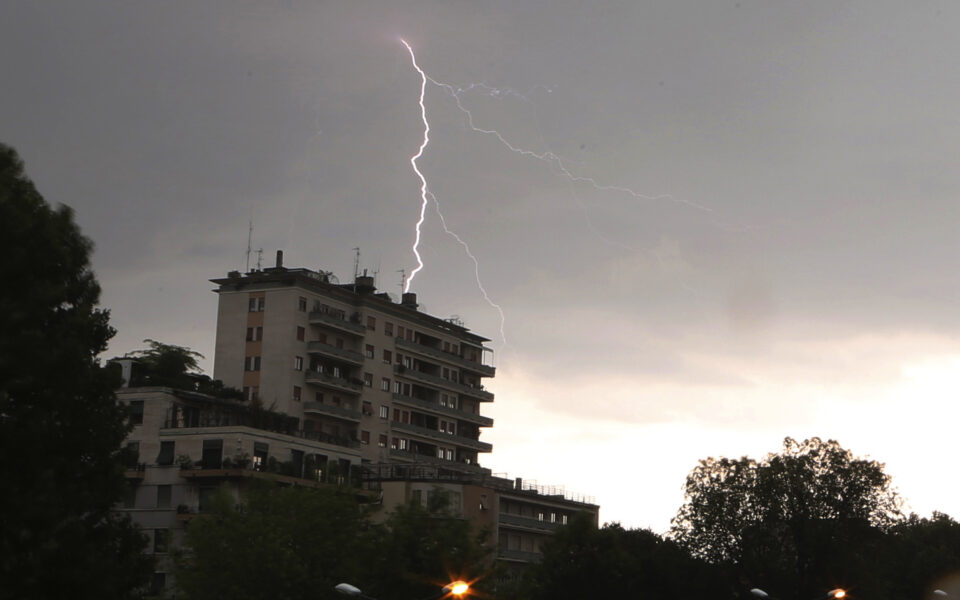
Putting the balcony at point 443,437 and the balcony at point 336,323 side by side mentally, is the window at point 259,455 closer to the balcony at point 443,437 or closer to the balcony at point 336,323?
the balcony at point 336,323

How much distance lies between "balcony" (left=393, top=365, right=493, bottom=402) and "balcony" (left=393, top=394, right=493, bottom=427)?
6.23 feet

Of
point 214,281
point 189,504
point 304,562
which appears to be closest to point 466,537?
point 304,562

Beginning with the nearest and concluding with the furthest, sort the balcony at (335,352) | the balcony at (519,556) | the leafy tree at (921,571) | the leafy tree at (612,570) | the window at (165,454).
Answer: the leafy tree at (612,570) < the window at (165,454) < the balcony at (519,556) < the balcony at (335,352) < the leafy tree at (921,571)

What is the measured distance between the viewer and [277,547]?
2395 inches

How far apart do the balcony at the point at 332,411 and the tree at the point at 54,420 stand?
7116 cm

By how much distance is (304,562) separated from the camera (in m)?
63.0

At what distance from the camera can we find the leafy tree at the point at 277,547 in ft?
198

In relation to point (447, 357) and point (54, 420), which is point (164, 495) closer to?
point (447, 357)

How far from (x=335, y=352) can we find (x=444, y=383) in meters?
17.1

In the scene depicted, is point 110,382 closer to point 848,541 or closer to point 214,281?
point 848,541

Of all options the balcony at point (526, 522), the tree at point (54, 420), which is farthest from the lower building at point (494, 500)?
the tree at point (54, 420)

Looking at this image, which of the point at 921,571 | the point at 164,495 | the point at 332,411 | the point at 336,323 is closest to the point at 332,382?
the point at 332,411

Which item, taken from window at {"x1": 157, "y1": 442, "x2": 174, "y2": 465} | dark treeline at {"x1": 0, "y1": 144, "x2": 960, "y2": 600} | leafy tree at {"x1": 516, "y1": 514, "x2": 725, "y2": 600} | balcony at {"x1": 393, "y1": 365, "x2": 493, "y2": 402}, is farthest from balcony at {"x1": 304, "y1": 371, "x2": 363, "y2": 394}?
leafy tree at {"x1": 516, "y1": 514, "x2": 725, "y2": 600}

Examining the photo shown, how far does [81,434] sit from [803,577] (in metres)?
69.2
